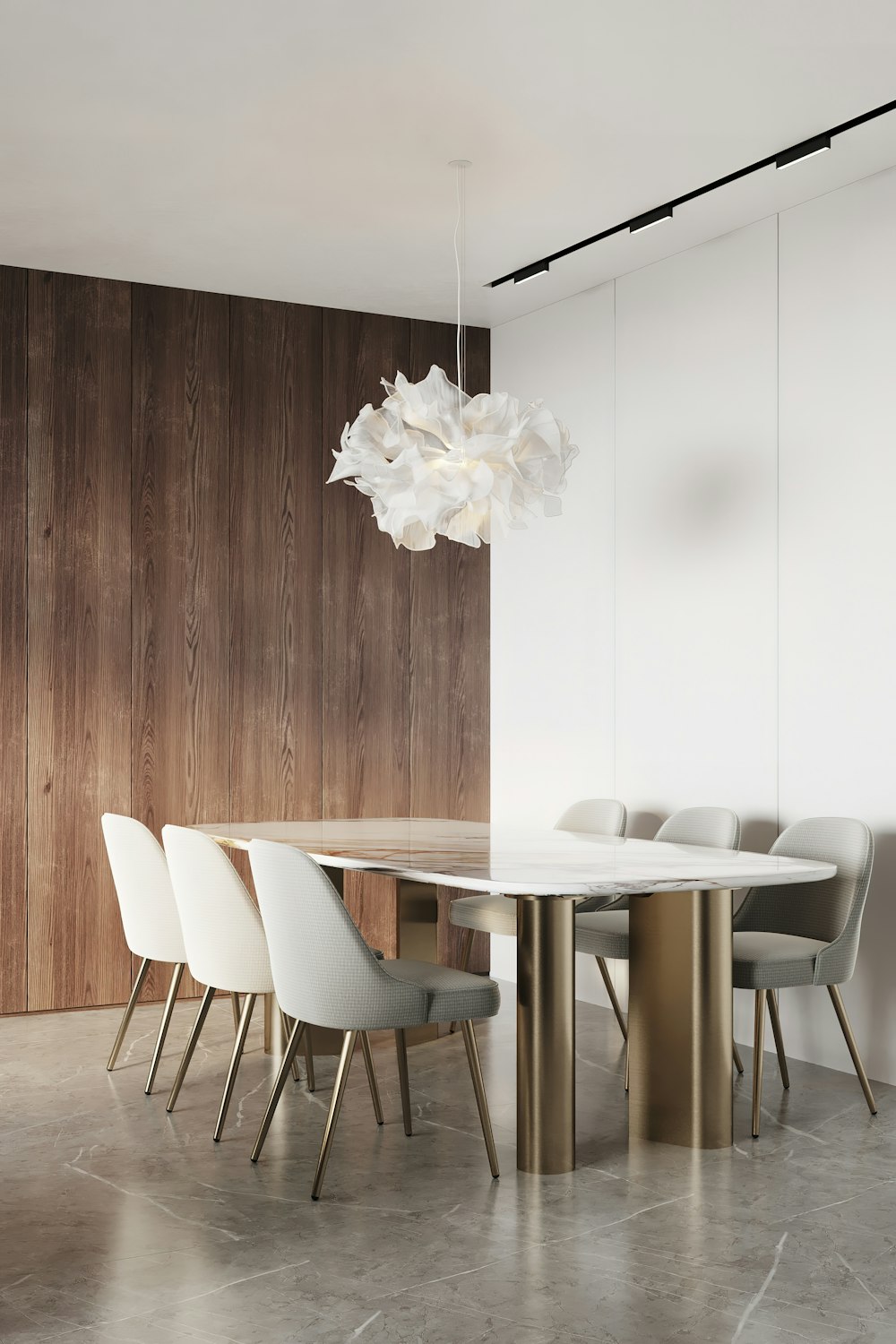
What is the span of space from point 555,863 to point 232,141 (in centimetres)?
255

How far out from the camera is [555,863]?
146 inches

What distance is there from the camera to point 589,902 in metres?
5.18

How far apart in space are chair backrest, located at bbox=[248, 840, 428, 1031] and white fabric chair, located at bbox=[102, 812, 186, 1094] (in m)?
0.95

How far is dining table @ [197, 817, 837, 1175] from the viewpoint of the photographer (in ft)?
11.3

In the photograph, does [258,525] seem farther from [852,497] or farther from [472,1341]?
[472,1341]

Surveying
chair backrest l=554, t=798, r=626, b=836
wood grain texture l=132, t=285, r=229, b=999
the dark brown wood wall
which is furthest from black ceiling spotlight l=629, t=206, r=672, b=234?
chair backrest l=554, t=798, r=626, b=836

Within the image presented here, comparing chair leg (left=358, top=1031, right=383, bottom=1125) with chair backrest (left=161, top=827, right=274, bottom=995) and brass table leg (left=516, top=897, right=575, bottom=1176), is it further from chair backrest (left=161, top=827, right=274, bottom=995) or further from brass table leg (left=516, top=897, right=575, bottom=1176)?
brass table leg (left=516, top=897, right=575, bottom=1176)

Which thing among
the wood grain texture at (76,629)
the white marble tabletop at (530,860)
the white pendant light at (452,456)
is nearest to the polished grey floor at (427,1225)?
the white marble tabletop at (530,860)

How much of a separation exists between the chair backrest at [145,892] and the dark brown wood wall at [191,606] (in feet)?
4.34

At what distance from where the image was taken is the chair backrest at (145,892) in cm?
426

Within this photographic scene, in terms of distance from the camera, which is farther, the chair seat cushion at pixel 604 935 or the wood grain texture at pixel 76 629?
the wood grain texture at pixel 76 629

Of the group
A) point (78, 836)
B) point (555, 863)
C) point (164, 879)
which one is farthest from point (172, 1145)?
point (78, 836)

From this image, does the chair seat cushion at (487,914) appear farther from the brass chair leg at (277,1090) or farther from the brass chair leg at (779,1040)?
the brass chair leg at (277,1090)

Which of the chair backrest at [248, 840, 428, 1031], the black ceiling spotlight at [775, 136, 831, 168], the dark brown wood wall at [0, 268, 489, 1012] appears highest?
Answer: the black ceiling spotlight at [775, 136, 831, 168]
